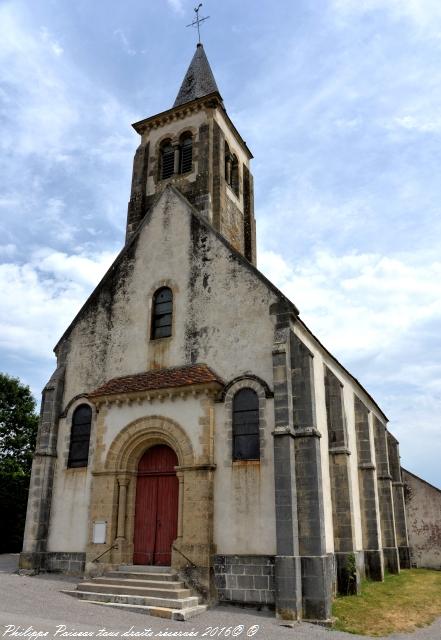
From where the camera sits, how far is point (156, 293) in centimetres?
1670

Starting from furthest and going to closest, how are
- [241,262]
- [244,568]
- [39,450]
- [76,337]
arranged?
1. [76,337]
2. [39,450]
3. [241,262]
4. [244,568]

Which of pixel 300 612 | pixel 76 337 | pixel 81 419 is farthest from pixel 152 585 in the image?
pixel 76 337

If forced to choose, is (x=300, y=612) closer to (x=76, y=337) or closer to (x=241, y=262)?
(x=241, y=262)

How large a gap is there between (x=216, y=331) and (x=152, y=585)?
6734 millimetres

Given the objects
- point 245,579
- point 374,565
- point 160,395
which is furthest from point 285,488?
point 374,565

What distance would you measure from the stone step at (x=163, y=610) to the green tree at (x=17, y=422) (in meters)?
19.1

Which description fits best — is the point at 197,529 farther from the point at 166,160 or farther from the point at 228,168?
the point at 166,160

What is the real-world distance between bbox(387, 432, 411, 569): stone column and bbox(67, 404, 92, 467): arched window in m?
14.7

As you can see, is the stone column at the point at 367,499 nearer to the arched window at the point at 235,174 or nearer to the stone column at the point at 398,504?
the stone column at the point at 398,504

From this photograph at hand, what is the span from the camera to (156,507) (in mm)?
14297

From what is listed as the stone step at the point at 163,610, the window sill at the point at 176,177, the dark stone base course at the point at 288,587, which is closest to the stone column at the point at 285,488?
the dark stone base course at the point at 288,587

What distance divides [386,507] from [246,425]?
35.2ft

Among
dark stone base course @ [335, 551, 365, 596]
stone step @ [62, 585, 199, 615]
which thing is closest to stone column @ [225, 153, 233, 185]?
dark stone base course @ [335, 551, 365, 596]

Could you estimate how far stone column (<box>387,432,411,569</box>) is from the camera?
73.0ft
